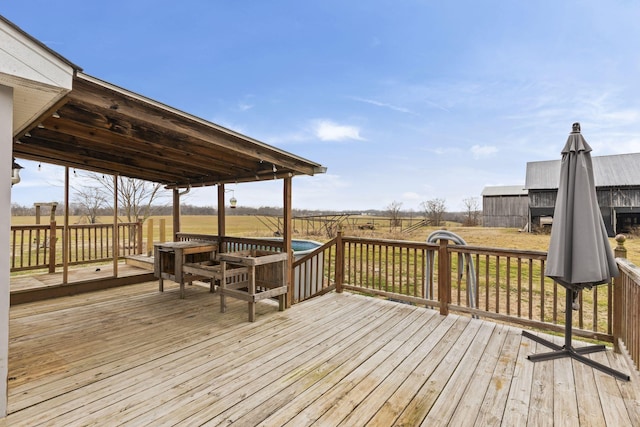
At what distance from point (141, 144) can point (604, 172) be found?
25.9 metres

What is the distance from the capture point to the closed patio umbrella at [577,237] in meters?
2.61

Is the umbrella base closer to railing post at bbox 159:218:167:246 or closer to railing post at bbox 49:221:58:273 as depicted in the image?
railing post at bbox 159:218:167:246

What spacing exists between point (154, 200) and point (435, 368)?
565 inches

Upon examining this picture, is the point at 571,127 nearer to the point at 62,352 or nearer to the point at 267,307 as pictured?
the point at 267,307

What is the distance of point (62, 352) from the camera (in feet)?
9.59

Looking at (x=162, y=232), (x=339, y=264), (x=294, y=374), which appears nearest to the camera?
(x=294, y=374)

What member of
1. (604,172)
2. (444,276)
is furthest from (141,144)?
(604,172)

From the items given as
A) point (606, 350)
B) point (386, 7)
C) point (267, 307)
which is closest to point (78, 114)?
point (267, 307)

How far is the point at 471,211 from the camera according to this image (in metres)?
26.1

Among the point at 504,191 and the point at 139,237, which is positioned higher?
the point at 504,191

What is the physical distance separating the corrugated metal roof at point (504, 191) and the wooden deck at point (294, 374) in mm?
23742

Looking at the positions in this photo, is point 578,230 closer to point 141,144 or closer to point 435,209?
point 141,144

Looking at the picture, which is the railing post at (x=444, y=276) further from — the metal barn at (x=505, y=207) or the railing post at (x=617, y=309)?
the metal barn at (x=505, y=207)

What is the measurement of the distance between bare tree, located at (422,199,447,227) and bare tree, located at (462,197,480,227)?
365 cm
